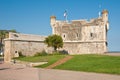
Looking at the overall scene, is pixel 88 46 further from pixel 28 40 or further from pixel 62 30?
pixel 28 40

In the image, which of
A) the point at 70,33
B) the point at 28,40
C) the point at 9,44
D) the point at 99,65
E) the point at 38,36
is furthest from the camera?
the point at 70,33

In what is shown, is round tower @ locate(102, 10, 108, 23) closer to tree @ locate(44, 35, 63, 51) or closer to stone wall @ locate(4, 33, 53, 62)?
tree @ locate(44, 35, 63, 51)

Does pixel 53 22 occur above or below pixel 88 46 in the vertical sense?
above

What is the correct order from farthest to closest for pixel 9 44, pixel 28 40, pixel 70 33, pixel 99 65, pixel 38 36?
pixel 70 33 → pixel 38 36 → pixel 28 40 → pixel 9 44 → pixel 99 65

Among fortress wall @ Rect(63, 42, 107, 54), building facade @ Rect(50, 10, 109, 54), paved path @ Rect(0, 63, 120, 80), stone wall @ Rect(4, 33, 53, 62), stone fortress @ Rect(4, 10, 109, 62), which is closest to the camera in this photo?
paved path @ Rect(0, 63, 120, 80)

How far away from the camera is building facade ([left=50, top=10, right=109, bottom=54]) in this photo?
142ft

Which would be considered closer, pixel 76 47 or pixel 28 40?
pixel 28 40

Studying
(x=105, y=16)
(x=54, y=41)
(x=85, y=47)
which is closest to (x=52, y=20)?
(x=54, y=41)

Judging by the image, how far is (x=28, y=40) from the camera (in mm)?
40969

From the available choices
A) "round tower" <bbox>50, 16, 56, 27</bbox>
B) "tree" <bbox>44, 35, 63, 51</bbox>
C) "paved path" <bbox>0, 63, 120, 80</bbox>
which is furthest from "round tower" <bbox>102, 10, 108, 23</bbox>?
"paved path" <bbox>0, 63, 120, 80</bbox>

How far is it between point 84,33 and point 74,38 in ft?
8.24

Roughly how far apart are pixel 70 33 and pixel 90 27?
15.5 ft

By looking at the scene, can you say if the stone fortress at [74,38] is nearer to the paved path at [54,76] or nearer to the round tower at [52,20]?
the round tower at [52,20]

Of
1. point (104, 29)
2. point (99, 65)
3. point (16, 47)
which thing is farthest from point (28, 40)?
point (99, 65)
